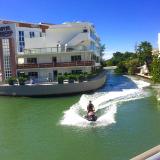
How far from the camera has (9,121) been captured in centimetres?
3566

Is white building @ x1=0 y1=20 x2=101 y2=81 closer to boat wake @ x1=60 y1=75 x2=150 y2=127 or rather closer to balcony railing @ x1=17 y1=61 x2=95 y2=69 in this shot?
balcony railing @ x1=17 y1=61 x2=95 y2=69

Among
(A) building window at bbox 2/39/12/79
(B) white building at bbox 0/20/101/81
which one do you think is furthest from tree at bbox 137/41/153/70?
(A) building window at bbox 2/39/12/79

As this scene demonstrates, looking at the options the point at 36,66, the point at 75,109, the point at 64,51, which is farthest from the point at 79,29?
the point at 75,109


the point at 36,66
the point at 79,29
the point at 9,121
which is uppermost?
the point at 79,29

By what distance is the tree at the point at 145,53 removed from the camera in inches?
3927

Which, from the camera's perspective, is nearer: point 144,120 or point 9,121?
point 144,120

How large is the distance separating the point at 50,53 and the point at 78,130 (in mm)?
38446

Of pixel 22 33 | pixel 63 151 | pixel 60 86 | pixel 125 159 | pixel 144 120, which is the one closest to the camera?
pixel 125 159

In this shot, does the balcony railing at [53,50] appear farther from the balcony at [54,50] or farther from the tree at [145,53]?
the tree at [145,53]

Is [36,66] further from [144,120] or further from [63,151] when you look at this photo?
[63,151]

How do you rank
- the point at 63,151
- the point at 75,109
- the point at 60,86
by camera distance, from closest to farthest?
the point at 63,151 → the point at 75,109 → the point at 60,86

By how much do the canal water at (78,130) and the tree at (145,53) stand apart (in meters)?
54.7

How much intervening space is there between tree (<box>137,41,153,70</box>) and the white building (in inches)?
1203

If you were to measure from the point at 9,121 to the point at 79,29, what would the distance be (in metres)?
39.7
